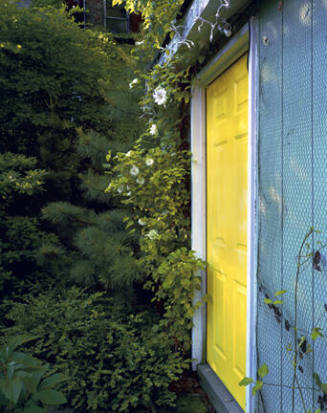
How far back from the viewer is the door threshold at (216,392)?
2.20 m

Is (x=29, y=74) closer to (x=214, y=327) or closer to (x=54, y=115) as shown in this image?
(x=54, y=115)

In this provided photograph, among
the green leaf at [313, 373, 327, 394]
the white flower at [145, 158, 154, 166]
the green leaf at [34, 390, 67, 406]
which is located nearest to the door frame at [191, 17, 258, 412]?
the white flower at [145, 158, 154, 166]

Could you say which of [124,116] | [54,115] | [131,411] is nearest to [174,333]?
[131,411]

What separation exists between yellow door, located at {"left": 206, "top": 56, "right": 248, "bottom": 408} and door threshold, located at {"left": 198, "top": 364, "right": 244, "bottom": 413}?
0.04 meters

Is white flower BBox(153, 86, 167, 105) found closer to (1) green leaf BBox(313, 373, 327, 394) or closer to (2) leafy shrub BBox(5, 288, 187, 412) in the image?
(2) leafy shrub BBox(5, 288, 187, 412)

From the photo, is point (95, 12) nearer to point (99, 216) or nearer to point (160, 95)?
point (99, 216)

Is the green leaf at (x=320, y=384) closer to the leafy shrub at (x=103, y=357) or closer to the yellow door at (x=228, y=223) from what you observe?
the yellow door at (x=228, y=223)

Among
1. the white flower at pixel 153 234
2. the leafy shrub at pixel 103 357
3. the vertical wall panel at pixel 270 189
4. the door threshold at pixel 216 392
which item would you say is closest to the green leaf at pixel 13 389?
the vertical wall panel at pixel 270 189

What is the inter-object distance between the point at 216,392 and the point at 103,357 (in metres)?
0.78

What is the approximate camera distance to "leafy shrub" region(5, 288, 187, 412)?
7.88ft

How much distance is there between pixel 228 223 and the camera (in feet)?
7.95

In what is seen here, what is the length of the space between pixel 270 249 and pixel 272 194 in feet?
0.78

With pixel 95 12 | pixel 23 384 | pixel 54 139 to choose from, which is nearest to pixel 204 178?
pixel 23 384

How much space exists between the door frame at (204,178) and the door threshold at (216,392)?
0.12 m
